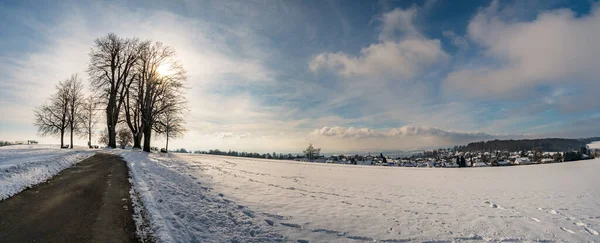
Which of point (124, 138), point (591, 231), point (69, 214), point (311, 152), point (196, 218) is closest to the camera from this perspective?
point (69, 214)

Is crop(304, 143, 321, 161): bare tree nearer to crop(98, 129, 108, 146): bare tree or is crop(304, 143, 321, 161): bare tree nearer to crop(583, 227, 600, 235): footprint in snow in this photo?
crop(98, 129, 108, 146): bare tree

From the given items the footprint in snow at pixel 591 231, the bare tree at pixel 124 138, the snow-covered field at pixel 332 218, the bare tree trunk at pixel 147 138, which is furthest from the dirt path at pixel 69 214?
the bare tree at pixel 124 138

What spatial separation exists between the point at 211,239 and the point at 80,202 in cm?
443

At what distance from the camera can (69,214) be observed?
594 cm

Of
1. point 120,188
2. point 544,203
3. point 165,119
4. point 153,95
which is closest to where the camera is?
point 120,188

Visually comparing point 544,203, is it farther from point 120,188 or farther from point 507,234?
point 120,188

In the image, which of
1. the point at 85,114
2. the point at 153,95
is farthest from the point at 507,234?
the point at 85,114

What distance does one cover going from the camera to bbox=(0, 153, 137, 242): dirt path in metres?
4.79

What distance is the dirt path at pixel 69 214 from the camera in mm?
4793

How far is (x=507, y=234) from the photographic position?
23.7 ft

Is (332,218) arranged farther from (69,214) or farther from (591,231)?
(591,231)

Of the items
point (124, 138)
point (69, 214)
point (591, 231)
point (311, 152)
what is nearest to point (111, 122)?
point (69, 214)

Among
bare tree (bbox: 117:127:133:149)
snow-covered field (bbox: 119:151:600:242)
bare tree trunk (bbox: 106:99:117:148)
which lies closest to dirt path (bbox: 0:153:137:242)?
snow-covered field (bbox: 119:151:600:242)

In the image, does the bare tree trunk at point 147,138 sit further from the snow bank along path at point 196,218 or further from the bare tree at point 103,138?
the bare tree at point 103,138
